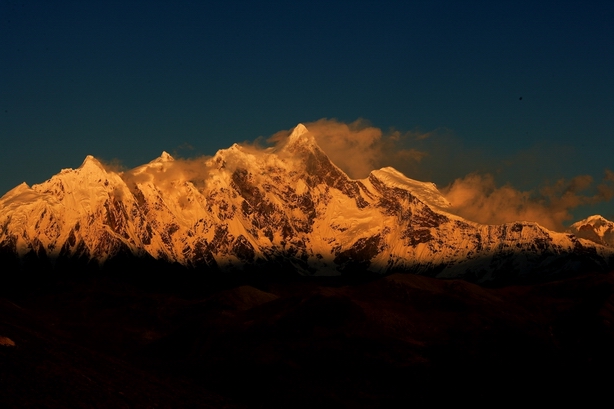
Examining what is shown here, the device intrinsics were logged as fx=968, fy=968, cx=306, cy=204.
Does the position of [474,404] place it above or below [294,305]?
below

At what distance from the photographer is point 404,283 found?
625 feet

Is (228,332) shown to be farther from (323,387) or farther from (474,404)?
(474,404)

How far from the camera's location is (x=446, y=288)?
646 ft

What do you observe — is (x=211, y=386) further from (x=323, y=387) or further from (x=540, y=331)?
(x=540, y=331)

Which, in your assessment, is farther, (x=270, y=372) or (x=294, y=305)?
(x=294, y=305)

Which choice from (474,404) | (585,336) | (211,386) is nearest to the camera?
(474,404)

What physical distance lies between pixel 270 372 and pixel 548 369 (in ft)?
113

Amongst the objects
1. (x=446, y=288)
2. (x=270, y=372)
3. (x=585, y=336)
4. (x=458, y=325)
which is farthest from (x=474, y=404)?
(x=446, y=288)

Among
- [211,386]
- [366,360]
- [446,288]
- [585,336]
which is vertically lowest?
[211,386]

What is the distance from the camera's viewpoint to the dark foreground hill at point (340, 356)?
78.2 meters

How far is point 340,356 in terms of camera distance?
12812 cm

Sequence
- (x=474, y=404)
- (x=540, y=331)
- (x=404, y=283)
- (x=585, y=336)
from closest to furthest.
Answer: (x=474, y=404) → (x=585, y=336) → (x=540, y=331) → (x=404, y=283)

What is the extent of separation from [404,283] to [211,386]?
83.5 meters

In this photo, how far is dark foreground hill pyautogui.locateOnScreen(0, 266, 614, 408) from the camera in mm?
78250
